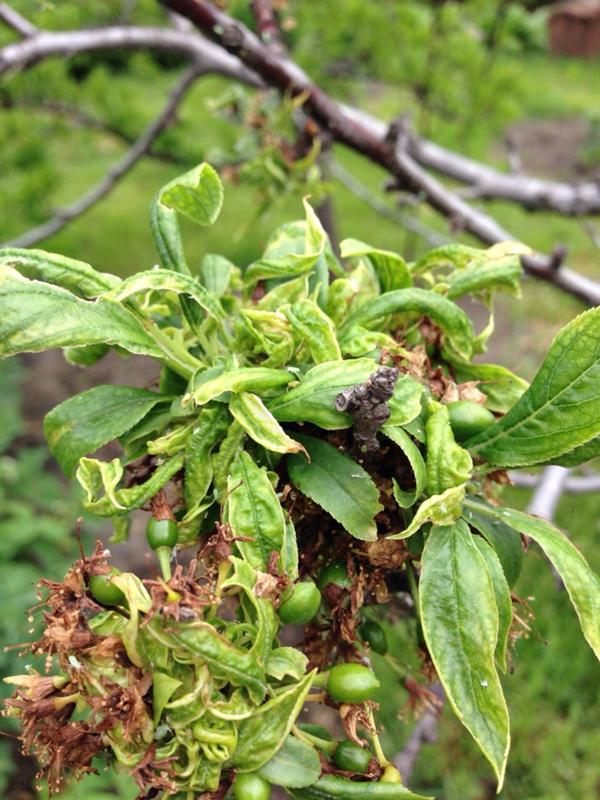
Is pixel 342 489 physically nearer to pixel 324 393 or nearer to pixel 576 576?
pixel 324 393

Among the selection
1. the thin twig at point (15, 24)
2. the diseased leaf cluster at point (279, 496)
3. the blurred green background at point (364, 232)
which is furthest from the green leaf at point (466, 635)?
the thin twig at point (15, 24)

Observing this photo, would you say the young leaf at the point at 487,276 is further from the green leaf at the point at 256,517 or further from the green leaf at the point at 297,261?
the green leaf at the point at 256,517

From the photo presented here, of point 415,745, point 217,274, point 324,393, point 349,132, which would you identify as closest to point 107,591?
point 324,393

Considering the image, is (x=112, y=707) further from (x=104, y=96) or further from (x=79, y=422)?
(x=104, y=96)

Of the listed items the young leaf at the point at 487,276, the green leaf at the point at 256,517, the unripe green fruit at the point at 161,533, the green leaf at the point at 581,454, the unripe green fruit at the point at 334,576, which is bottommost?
the unripe green fruit at the point at 334,576

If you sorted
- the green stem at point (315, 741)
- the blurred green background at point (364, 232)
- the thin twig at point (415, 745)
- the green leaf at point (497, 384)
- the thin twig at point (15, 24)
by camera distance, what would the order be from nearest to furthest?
the green stem at point (315, 741) < the green leaf at point (497, 384) < the thin twig at point (415, 745) < the thin twig at point (15, 24) < the blurred green background at point (364, 232)

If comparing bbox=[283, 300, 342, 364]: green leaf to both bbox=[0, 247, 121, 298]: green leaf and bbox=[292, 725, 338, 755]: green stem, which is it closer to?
bbox=[0, 247, 121, 298]: green leaf
